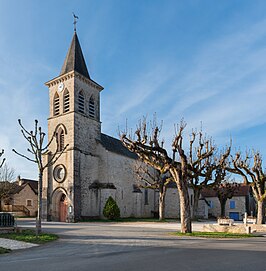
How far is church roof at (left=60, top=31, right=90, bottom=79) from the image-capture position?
98.1ft

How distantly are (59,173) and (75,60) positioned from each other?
37.4 feet

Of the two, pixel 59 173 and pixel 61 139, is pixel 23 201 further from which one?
pixel 61 139

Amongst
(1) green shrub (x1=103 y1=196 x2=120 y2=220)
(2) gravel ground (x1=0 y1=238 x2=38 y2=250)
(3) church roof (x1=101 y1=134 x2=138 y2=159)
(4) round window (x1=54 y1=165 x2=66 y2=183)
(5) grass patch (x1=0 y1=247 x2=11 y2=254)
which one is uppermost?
(3) church roof (x1=101 y1=134 x2=138 y2=159)

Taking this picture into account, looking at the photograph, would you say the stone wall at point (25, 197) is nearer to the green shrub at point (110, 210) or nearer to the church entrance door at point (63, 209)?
the church entrance door at point (63, 209)

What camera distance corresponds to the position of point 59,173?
92.3 ft

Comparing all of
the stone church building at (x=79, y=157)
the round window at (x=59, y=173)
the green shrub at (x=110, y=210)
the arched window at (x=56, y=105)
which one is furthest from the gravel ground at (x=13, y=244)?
the arched window at (x=56, y=105)

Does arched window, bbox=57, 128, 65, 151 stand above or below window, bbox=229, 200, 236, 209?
above

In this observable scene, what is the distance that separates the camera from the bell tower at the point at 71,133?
1058 inches

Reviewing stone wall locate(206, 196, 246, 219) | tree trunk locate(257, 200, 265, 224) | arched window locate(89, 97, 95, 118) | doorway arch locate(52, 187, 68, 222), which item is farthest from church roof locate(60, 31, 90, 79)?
stone wall locate(206, 196, 246, 219)

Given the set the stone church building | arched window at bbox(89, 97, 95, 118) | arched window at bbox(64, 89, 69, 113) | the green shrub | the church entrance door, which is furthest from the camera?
arched window at bbox(89, 97, 95, 118)

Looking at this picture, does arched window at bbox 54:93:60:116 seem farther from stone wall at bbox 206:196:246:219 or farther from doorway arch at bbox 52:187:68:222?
stone wall at bbox 206:196:246:219

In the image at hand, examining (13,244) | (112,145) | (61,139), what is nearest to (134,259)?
(13,244)

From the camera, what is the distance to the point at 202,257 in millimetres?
8203

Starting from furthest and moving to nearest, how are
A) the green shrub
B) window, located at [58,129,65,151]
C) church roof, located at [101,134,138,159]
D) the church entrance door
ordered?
church roof, located at [101,134,138,159] → window, located at [58,129,65,151] → the church entrance door → the green shrub
